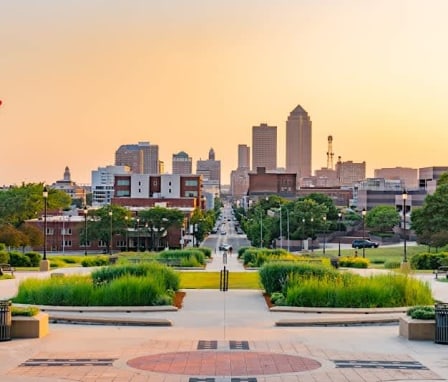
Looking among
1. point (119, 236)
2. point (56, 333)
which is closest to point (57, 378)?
point (56, 333)

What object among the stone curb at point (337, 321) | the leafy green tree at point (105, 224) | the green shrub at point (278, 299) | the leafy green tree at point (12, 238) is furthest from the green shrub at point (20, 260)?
the leafy green tree at point (105, 224)

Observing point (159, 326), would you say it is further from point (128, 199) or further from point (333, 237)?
point (128, 199)

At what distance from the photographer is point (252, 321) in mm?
26109

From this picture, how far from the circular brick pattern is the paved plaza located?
2cm

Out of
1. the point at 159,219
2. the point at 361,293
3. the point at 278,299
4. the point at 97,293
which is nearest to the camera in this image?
the point at 361,293

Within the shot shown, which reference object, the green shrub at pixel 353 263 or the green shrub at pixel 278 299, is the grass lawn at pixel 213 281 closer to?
the green shrub at pixel 278 299

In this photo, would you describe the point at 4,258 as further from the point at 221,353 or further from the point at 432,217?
the point at 432,217

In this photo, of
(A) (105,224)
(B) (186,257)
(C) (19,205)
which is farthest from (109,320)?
(A) (105,224)

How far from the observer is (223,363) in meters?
18.2

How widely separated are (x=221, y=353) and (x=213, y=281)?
21827 mm

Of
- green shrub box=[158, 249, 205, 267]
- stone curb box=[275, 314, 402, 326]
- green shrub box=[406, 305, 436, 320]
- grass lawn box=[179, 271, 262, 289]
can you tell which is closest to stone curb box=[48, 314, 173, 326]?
stone curb box=[275, 314, 402, 326]

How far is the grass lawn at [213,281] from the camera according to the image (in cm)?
3850

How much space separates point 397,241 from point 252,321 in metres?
118

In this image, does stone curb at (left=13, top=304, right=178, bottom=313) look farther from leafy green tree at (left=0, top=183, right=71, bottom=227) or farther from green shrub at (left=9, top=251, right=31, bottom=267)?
leafy green tree at (left=0, top=183, right=71, bottom=227)
